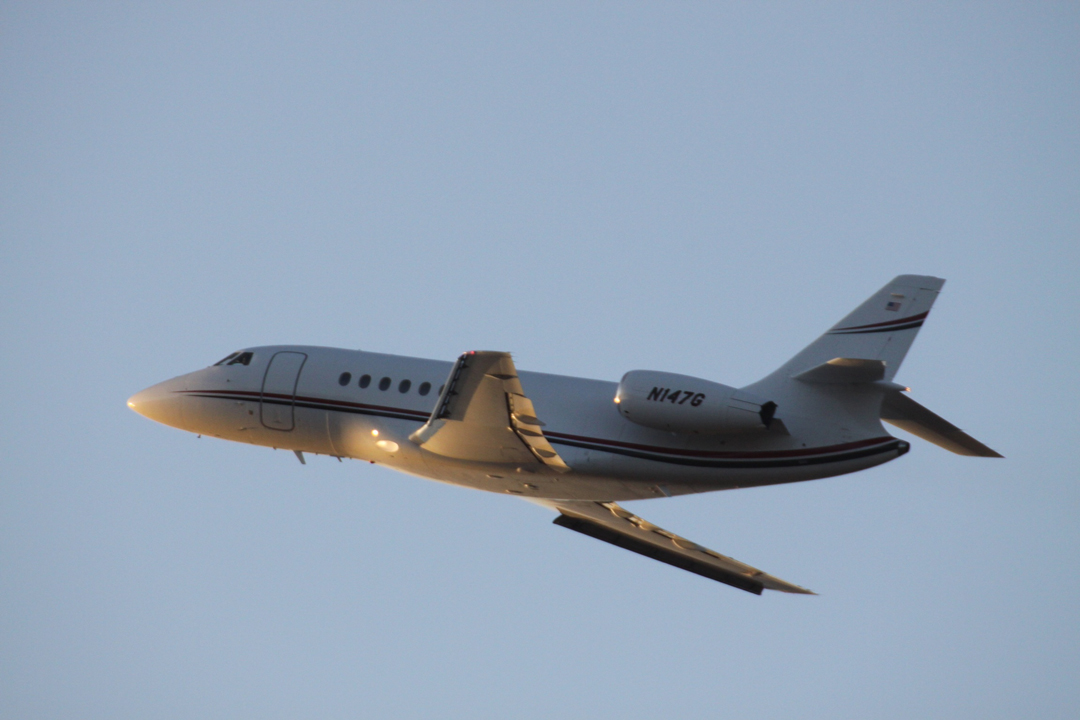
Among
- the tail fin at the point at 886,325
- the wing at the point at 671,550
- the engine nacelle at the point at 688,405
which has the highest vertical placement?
the tail fin at the point at 886,325

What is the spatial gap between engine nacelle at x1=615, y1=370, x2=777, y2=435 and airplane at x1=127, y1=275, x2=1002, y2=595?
0.07ft

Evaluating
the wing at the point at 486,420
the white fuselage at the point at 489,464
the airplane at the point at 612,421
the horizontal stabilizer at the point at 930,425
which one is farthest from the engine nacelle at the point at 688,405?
the horizontal stabilizer at the point at 930,425

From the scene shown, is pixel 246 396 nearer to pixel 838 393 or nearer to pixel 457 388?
pixel 457 388

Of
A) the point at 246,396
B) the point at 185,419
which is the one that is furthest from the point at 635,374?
the point at 185,419

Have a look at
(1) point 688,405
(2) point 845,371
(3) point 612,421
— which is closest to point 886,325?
(2) point 845,371

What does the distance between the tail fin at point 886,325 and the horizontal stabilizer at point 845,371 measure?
207 mm

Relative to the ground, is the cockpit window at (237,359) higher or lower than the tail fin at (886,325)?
higher

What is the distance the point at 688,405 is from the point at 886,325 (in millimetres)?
3428

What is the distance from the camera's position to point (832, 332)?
21297 millimetres

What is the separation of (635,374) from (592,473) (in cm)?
219

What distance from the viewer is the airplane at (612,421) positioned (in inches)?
801

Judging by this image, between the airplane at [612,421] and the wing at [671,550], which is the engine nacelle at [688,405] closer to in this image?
the airplane at [612,421]

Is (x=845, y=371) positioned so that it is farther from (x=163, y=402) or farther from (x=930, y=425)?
(x=163, y=402)

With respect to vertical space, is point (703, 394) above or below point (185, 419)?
below
